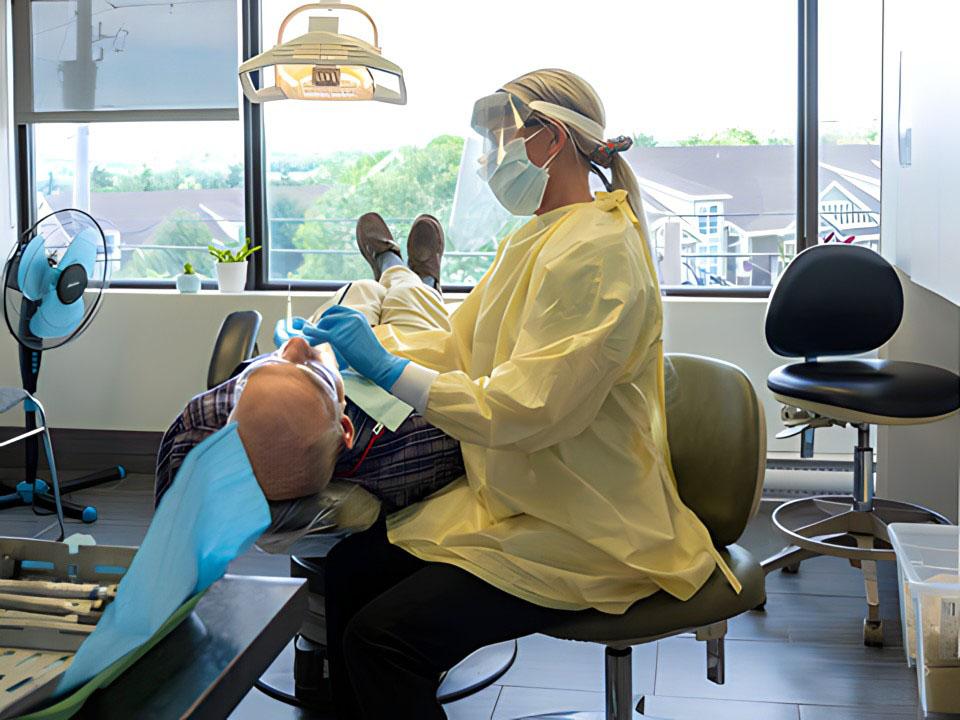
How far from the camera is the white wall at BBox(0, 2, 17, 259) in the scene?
14.8 feet

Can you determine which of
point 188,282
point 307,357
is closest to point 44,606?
point 307,357

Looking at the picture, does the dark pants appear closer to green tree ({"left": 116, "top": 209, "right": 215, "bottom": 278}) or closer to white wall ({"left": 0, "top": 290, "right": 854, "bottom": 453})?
white wall ({"left": 0, "top": 290, "right": 854, "bottom": 453})

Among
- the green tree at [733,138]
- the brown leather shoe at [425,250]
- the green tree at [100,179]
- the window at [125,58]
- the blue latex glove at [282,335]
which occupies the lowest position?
the blue latex glove at [282,335]

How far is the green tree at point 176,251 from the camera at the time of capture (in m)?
4.58

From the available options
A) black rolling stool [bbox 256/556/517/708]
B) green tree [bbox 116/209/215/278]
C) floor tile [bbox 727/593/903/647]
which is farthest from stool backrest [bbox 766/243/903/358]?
green tree [bbox 116/209/215/278]

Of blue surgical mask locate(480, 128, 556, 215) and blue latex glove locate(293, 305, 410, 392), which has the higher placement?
blue surgical mask locate(480, 128, 556, 215)

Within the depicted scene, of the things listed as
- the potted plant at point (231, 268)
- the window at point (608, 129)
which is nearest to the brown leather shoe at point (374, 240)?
the window at point (608, 129)

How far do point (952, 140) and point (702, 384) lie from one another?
979 mm

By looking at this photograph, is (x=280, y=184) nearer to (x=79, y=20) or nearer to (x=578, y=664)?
(x=79, y=20)

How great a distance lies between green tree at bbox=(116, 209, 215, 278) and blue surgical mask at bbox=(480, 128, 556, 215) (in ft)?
9.82

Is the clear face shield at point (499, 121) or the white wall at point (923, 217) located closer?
the clear face shield at point (499, 121)

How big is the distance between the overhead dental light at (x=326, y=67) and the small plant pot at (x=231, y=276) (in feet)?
5.29

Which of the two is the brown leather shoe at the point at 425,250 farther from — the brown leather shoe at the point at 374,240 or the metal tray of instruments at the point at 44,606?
the metal tray of instruments at the point at 44,606

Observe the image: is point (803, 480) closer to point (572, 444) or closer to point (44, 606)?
point (572, 444)
